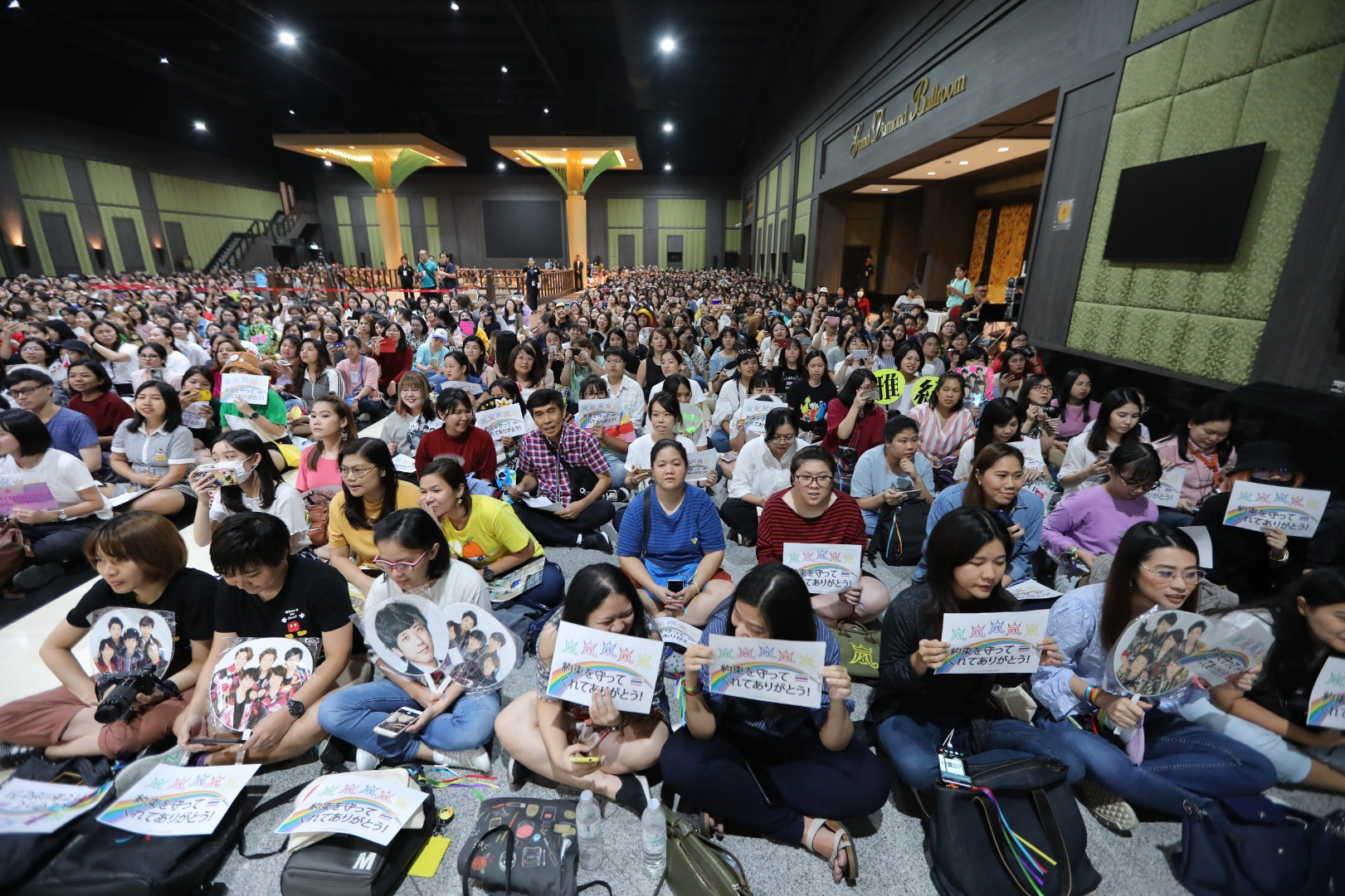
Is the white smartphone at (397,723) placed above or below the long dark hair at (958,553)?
below

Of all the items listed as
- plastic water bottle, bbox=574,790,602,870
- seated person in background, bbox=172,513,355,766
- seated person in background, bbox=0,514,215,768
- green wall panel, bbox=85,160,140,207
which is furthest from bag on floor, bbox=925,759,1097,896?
green wall panel, bbox=85,160,140,207

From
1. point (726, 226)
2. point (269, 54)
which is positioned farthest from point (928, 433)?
point (726, 226)

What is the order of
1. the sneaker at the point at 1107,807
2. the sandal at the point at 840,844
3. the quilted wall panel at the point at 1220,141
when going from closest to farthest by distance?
the sandal at the point at 840,844
the sneaker at the point at 1107,807
the quilted wall panel at the point at 1220,141

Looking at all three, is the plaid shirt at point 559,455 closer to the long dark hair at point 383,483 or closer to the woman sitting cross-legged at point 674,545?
the woman sitting cross-legged at point 674,545

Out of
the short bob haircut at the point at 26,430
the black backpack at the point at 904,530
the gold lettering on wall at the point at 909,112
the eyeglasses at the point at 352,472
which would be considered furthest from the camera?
the gold lettering on wall at the point at 909,112

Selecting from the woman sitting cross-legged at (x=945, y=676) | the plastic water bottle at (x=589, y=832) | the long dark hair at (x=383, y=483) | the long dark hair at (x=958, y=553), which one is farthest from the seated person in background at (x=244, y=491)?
the long dark hair at (x=958, y=553)

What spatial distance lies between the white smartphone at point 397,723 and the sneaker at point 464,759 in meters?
0.21

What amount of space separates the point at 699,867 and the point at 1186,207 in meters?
6.02

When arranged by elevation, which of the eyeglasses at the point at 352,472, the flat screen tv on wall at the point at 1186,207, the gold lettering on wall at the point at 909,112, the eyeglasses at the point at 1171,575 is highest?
the gold lettering on wall at the point at 909,112

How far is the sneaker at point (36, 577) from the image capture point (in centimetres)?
369

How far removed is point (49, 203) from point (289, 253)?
30.9 feet

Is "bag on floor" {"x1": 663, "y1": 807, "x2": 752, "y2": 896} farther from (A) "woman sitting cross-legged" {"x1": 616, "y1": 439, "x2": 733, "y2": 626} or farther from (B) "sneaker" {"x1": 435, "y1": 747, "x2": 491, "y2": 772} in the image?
(A) "woman sitting cross-legged" {"x1": 616, "y1": 439, "x2": 733, "y2": 626}

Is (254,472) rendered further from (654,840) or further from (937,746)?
(937,746)

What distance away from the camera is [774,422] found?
3959 millimetres
